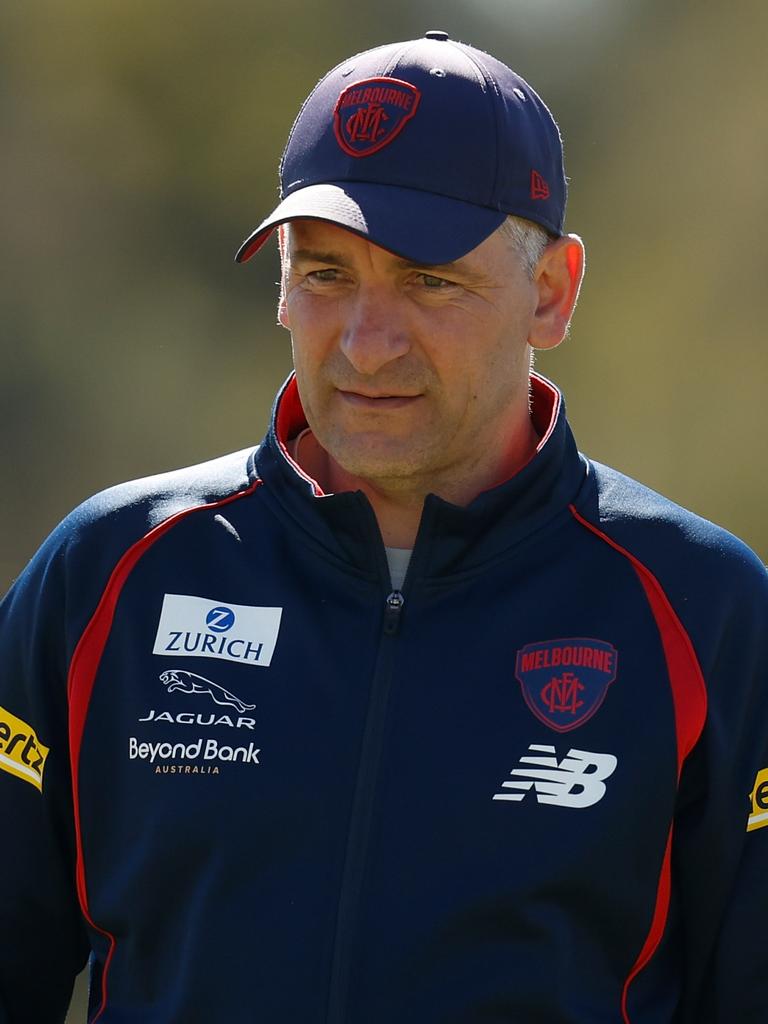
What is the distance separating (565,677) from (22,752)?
0.63 m

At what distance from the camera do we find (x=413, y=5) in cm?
638

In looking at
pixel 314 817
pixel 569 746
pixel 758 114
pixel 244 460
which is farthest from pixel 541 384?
pixel 758 114

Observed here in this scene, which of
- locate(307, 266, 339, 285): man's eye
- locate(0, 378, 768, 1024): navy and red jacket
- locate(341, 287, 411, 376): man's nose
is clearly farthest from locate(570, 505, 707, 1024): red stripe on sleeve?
→ locate(307, 266, 339, 285): man's eye

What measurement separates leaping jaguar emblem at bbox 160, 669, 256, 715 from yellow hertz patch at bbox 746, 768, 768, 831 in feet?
1.86

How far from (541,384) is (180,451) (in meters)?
4.81

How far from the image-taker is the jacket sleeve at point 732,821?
1.64m

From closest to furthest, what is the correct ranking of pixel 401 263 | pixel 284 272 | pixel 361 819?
pixel 361 819, pixel 401 263, pixel 284 272

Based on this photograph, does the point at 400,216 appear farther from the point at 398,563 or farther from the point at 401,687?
the point at 401,687

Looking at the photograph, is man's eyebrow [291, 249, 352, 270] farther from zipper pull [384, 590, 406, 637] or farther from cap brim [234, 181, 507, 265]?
zipper pull [384, 590, 406, 637]

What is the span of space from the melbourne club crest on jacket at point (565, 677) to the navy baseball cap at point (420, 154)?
0.45 m

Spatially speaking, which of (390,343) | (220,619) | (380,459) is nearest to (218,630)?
(220,619)

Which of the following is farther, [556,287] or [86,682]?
[556,287]

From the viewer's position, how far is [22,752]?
1716mm

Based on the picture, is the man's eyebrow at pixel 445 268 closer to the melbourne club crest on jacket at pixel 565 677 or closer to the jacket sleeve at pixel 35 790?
the melbourne club crest on jacket at pixel 565 677
